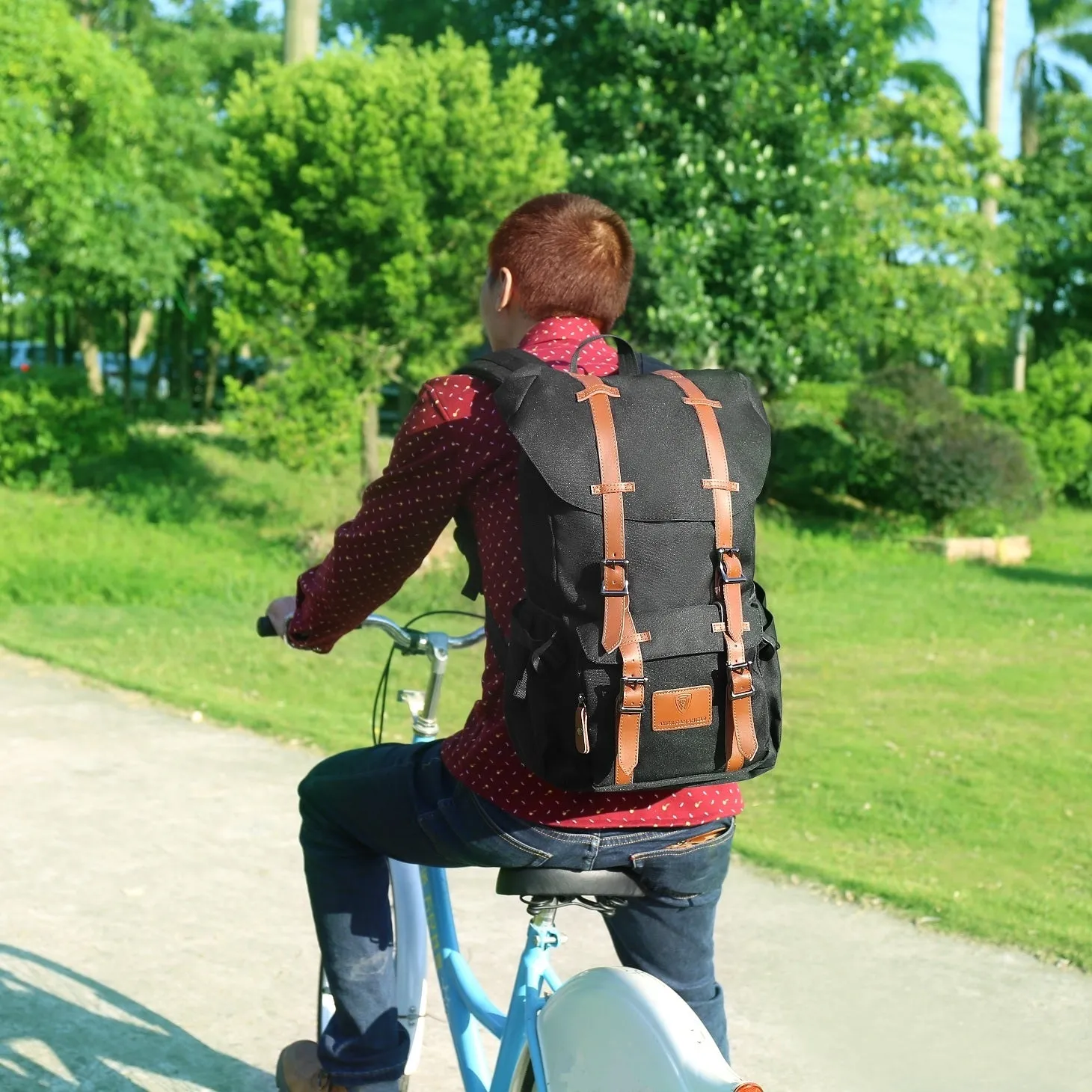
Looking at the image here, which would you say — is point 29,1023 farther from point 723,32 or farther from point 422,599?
point 723,32

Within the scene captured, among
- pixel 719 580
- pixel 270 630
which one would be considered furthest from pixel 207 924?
pixel 719 580

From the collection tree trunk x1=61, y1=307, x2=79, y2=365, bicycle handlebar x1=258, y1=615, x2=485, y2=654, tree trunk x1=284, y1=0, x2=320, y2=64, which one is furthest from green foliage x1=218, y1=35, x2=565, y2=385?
Result: tree trunk x1=61, y1=307, x2=79, y2=365

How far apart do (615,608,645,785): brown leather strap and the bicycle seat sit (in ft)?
0.94

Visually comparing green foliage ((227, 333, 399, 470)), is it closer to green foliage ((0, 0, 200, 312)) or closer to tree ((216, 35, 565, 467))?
tree ((216, 35, 565, 467))

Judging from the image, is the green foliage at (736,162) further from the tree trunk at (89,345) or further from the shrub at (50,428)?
the tree trunk at (89,345)

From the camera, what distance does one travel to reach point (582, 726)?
6.86 feet

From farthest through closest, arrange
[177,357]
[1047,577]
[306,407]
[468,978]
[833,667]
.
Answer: [177,357] → [1047,577] → [306,407] → [833,667] → [468,978]

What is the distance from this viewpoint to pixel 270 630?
2889 millimetres

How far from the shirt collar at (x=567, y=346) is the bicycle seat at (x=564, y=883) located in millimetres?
771

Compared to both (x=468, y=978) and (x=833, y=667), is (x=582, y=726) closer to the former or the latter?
(x=468, y=978)

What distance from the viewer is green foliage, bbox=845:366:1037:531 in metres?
16.6

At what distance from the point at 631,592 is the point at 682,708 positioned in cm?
18

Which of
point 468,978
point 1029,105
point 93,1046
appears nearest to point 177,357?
point 1029,105

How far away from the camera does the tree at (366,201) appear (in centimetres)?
1305
